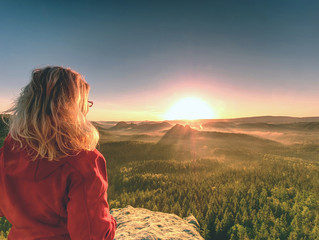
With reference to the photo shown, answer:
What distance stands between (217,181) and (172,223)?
13.6ft

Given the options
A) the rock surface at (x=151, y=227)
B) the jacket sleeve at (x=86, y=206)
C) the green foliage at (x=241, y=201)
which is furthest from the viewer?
the green foliage at (x=241, y=201)

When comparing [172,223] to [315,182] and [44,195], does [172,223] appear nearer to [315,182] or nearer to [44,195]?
[44,195]

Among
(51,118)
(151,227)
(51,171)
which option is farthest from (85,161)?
(151,227)

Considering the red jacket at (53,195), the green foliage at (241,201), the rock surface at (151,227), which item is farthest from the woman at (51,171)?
the green foliage at (241,201)

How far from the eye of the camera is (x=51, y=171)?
125 cm

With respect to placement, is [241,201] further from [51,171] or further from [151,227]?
[51,171]

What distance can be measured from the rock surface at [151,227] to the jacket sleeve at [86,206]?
7.48 ft

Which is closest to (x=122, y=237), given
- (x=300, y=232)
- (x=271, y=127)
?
(x=300, y=232)

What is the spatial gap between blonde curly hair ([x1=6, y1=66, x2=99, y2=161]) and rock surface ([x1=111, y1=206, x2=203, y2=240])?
2.65 meters

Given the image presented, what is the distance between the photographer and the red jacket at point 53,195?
4.00ft

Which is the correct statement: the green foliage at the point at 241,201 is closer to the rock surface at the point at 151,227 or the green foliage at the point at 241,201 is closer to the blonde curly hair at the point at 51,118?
the rock surface at the point at 151,227

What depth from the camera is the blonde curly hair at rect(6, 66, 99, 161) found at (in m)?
1.29

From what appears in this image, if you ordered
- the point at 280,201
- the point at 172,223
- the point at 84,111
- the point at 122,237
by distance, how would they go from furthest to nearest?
the point at 280,201
the point at 172,223
the point at 122,237
the point at 84,111

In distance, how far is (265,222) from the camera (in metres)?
4.11
